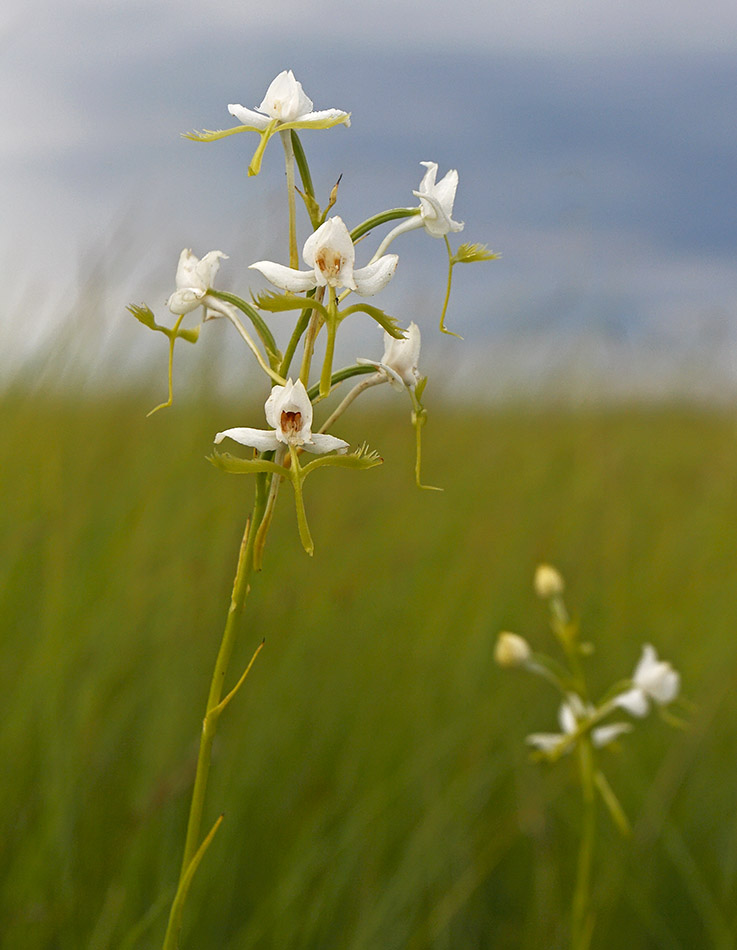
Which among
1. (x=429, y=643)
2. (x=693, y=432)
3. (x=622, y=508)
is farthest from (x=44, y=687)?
(x=693, y=432)

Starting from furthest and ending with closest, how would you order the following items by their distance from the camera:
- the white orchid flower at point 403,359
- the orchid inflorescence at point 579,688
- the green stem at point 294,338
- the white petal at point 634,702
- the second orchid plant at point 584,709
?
the white petal at point 634,702 → the orchid inflorescence at point 579,688 → the second orchid plant at point 584,709 → the white orchid flower at point 403,359 → the green stem at point 294,338

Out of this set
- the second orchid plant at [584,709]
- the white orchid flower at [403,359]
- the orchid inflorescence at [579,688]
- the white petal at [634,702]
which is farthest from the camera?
the white petal at [634,702]

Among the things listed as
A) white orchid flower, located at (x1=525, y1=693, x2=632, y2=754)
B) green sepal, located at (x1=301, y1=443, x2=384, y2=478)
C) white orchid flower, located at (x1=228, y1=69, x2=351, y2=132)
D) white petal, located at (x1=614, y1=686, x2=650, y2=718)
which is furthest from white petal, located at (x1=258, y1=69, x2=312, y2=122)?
white petal, located at (x1=614, y1=686, x2=650, y2=718)

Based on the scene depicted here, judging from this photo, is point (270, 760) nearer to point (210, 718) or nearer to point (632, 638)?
point (210, 718)

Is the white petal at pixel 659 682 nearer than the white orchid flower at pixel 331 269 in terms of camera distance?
No

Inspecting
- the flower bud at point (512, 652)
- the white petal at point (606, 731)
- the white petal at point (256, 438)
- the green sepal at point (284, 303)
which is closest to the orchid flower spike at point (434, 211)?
the green sepal at point (284, 303)

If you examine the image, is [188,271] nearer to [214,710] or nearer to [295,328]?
[295,328]

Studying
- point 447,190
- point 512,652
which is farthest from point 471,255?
point 512,652

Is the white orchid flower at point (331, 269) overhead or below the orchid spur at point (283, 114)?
below

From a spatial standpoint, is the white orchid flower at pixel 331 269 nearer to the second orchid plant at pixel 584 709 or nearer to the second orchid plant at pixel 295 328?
the second orchid plant at pixel 295 328
